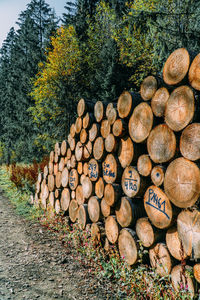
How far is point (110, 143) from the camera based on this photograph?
11.4ft

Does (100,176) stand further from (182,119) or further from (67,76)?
(67,76)

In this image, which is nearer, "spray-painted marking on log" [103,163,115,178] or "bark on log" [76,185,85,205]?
"spray-painted marking on log" [103,163,115,178]

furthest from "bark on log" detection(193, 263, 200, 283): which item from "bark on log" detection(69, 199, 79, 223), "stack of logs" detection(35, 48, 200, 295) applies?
"bark on log" detection(69, 199, 79, 223)

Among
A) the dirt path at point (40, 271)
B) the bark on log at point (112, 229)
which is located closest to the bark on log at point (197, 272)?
the dirt path at point (40, 271)

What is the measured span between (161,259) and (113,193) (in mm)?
1099

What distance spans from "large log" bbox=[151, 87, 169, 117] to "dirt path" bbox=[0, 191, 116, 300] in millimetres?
2367

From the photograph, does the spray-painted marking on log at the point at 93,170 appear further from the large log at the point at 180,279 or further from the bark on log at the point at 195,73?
the bark on log at the point at 195,73

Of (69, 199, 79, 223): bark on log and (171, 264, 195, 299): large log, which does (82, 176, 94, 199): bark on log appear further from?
(171, 264, 195, 299): large log

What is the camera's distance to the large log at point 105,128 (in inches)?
142

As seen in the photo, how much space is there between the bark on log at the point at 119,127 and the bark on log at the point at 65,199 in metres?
2.18

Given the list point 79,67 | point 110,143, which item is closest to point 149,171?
point 110,143

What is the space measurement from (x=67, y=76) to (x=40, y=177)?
10156 mm

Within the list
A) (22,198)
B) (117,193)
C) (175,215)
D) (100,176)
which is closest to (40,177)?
(22,198)

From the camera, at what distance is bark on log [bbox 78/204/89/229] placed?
4.04 meters
